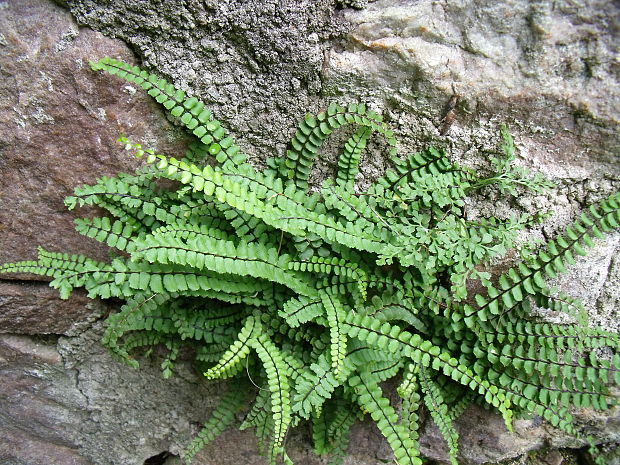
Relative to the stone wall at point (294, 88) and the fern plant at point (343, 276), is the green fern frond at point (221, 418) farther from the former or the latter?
the stone wall at point (294, 88)

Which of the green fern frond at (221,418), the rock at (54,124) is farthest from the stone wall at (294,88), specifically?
the green fern frond at (221,418)

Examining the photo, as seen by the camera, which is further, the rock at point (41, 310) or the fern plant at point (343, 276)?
the rock at point (41, 310)

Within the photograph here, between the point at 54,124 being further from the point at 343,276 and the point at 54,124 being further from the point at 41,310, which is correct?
the point at 343,276

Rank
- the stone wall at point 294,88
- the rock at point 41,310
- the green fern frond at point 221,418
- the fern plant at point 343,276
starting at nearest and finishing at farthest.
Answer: the stone wall at point 294,88 < the fern plant at point 343,276 < the rock at point 41,310 < the green fern frond at point 221,418

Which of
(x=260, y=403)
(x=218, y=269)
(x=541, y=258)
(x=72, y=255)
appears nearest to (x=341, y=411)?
(x=260, y=403)

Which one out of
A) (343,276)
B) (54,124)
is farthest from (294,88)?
(54,124)

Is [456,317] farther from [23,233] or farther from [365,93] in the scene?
[23,233]
